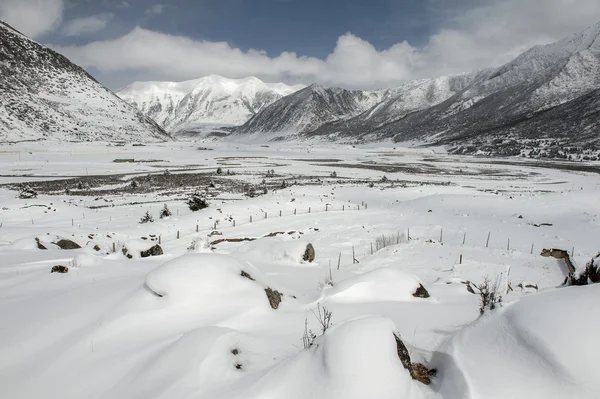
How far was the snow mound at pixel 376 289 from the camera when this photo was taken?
20.7ft

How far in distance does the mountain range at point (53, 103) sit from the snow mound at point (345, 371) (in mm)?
98369

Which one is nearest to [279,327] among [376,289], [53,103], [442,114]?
[376,289]

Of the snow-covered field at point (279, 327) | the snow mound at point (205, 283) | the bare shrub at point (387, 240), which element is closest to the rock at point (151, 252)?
the snow-covered field at point (279, 327)

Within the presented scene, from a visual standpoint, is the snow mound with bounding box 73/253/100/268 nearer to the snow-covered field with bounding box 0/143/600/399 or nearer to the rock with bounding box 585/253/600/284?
the snow-covered field with bounding box 0/143/600/399

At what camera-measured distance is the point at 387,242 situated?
1548cm

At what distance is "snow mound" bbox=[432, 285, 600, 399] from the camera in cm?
291

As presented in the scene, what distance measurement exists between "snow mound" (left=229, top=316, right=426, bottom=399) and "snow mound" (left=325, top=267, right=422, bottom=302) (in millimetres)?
2861

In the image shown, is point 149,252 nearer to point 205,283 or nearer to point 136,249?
point 136,249

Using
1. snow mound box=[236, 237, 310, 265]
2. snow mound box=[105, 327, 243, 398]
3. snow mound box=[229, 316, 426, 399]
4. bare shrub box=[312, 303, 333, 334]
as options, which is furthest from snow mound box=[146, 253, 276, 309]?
snow mound box=[236, 237, 310, 265]

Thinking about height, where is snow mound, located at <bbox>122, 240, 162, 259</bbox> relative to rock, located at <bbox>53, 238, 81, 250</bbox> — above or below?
above

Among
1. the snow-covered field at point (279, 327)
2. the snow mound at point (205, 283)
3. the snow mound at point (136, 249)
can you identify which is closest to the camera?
the snow-covered field at point (279, 327)

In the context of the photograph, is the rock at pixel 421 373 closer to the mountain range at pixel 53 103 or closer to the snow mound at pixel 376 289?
the snow mound at pixel 376 289

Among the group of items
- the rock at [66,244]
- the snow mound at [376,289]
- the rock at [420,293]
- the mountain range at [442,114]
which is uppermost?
the mountain range at [442,114]

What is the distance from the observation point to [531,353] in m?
3.19
